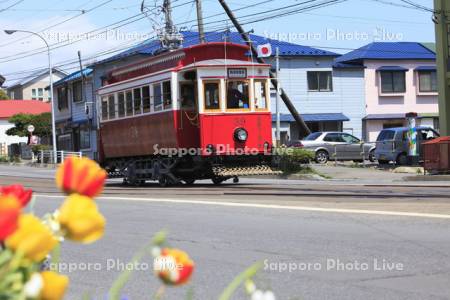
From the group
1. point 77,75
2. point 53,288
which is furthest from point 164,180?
point 77,75

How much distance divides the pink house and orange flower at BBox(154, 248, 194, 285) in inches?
1745

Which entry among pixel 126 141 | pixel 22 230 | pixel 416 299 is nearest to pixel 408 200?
pixel 416 299

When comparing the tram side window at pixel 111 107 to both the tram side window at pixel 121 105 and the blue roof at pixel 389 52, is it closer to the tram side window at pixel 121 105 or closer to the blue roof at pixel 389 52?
the tram side window at pixel 121 105

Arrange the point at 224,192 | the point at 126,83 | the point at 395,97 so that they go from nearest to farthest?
1. the point at 224,192
2. the point at 126,83
3. the point at 395,97

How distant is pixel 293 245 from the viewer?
335 inches

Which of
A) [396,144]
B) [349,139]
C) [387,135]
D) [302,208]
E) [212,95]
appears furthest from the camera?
[349,139]

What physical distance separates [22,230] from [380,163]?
3027cm

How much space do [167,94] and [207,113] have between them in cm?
137

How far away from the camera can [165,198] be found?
15438mm

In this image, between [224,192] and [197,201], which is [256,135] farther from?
[197,201]

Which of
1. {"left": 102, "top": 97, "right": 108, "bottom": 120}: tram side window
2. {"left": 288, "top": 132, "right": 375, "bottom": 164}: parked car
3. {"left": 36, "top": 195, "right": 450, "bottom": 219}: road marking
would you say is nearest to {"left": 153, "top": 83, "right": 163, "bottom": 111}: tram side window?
{"left": 102, "top": 97, "right": 108, "bottom": 120}: tram side window

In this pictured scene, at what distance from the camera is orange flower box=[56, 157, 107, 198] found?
1.46 meters

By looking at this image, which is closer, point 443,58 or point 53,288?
point 53,288

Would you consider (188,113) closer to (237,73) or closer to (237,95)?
(237,95)
